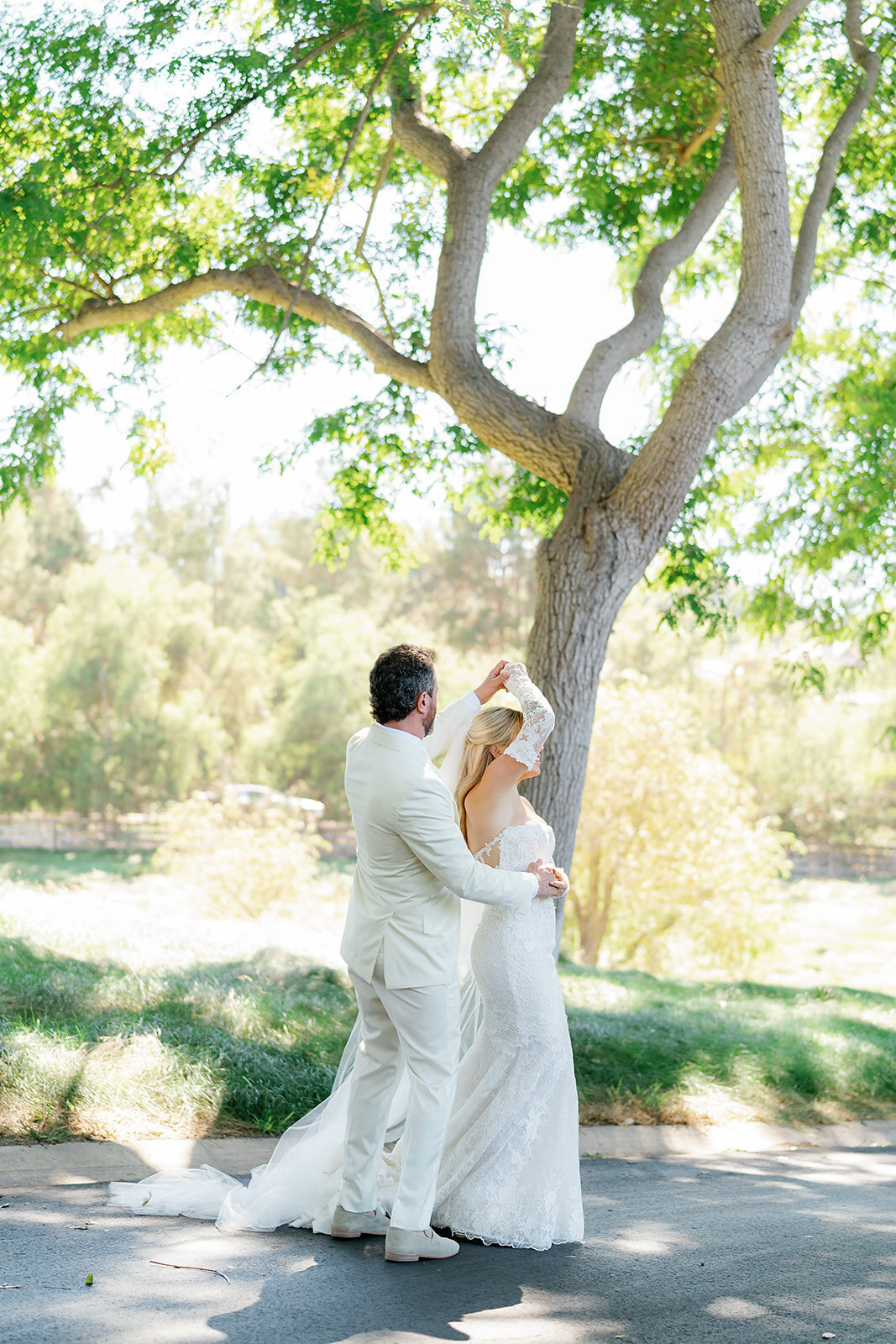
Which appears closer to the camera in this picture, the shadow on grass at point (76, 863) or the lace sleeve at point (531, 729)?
the lace sleeve at point (531, 729)

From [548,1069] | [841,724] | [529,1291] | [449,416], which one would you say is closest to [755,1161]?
[548,1069]

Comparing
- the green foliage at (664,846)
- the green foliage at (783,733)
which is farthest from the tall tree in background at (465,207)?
the green foliage at (783,733)

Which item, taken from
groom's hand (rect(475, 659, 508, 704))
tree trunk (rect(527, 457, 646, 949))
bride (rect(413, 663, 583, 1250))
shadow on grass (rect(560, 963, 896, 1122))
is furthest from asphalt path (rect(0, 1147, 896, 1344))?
tree trunk (rect(527, 457, 646, 949))

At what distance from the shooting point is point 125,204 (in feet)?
26.9

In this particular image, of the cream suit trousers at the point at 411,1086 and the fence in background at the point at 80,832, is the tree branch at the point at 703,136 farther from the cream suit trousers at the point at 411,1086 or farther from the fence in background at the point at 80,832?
the fence in background at the point at 80,832

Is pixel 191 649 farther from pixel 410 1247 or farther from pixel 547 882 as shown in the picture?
pixel 410 1247

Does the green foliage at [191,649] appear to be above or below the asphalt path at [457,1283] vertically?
above

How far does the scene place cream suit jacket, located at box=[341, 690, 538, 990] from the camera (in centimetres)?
416

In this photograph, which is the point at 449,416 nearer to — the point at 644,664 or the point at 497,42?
the point at 497,42

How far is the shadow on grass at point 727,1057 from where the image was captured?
22.6 feet

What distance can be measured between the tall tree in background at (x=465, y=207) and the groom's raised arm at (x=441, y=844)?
317 centimetres

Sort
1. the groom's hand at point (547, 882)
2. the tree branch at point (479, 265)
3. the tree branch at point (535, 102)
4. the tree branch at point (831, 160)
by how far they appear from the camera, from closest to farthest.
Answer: the groom's hand at point (547, 882), the tree branch at point (479, 265), the tree branch at point (535, 102), the tree branch at point (831, 160)

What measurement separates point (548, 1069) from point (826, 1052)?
4.01 meters

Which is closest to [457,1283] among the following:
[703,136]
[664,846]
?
[703,136]
